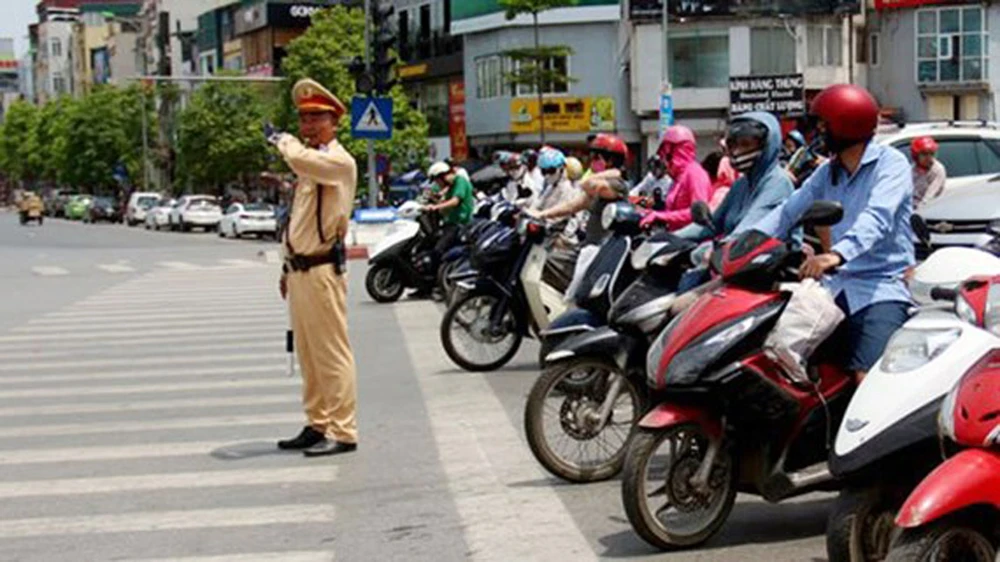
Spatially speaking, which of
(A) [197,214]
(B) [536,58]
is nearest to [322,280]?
(B) [536,58]

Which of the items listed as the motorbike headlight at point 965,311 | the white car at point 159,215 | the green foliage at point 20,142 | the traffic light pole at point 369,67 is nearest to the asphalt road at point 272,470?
the motorbike headlight at point 965,311

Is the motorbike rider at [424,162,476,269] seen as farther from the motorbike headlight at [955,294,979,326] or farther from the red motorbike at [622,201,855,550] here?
the motorbike headlight at [955,294,979,326]

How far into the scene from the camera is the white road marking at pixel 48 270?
91.9 ft

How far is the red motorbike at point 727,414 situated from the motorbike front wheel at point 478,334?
5544mm

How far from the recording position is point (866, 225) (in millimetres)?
5926

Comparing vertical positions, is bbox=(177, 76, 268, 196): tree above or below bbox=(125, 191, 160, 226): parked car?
above

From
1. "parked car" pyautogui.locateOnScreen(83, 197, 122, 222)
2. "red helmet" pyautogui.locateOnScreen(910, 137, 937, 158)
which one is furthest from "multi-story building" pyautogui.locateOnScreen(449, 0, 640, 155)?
"red helmet" pyautogui.locateOnScreen(910, 137, 937, 158)

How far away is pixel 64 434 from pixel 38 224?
6310cm

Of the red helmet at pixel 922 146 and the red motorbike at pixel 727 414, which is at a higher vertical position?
the red helmet at pixel 922 146

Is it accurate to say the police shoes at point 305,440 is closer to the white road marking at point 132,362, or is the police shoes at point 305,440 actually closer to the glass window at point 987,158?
the white road marking at point 132,362

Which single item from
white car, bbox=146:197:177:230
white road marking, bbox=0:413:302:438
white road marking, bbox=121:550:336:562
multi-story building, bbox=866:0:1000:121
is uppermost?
multi-story building, bbox=866:0:1000:121

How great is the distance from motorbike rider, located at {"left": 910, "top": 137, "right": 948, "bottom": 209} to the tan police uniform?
6.18 m

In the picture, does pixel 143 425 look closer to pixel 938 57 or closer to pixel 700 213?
pixel 700 213

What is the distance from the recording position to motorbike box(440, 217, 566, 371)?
11.2 m
